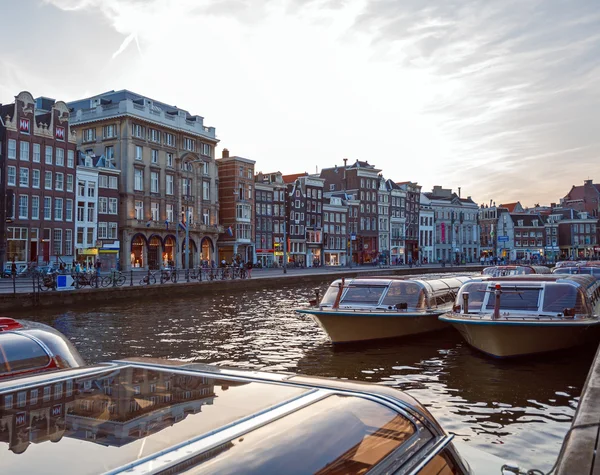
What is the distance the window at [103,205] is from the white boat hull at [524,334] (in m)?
52.4

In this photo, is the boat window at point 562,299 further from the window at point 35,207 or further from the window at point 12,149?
the window at point 12,149

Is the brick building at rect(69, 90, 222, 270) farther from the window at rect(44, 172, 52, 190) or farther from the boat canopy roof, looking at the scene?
the boat canopy roof

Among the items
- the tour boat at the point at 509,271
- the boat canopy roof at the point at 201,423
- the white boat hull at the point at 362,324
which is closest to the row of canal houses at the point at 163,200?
the white boat hull at the point at 362,324

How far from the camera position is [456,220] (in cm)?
12962

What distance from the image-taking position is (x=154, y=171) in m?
69.1

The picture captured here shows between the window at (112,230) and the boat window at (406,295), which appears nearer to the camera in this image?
the boat window at (406,295)

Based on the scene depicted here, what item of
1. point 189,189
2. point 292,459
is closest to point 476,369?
point 292,459

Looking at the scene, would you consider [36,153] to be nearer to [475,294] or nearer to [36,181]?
[36,181]

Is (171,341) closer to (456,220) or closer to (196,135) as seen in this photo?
(196,135)

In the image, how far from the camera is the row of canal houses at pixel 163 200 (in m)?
53.7

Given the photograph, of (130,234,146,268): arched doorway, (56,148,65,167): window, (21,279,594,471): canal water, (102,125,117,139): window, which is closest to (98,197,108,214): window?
(130,234,146,268): arched doorway

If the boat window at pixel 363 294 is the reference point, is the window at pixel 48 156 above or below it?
above

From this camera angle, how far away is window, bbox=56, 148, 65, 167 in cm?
5633

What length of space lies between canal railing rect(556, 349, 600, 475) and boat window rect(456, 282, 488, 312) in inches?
339
